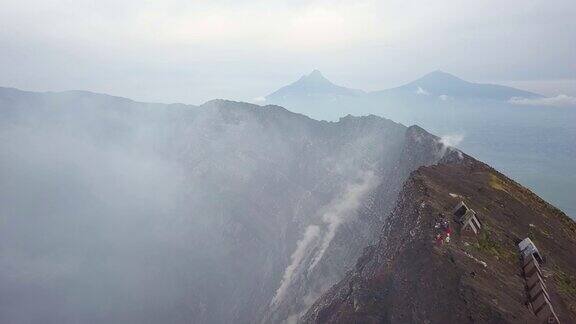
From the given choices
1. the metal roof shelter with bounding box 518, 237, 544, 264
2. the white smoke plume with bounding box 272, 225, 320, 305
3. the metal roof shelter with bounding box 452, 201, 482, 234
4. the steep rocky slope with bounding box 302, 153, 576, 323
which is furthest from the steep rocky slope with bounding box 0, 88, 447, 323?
the metal roof shelter with bounding box 518, 237, 544, 264

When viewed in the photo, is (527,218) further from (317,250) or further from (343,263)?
(317,250)

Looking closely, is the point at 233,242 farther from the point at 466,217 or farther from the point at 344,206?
the point at 466,217

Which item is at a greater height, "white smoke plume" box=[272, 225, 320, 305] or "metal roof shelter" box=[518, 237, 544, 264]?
"metal roof shelter" box=[518, 237, 544, 264]

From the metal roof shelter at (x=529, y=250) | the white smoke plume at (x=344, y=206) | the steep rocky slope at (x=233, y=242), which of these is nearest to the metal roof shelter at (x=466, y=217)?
the metal roof shelter at (x=529, y=250)

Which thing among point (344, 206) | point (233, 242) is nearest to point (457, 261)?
point (344, 206)

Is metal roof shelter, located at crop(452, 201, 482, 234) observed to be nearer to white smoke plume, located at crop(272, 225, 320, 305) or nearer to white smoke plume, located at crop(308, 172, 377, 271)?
white smoke plume, located at crop(308, 172, 377, 271)

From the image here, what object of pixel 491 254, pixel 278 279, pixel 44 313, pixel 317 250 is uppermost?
pixel 491 254

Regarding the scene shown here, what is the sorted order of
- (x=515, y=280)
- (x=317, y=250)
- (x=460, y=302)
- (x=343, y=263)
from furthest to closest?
1. (x=317, y=250)
2. (x=343, y=263)
3. (x=515, y=280)
4. (x=460, y=302)

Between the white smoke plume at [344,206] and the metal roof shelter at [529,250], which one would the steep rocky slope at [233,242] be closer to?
the white smoke plume at [344,206]

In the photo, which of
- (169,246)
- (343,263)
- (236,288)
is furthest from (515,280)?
(169,246)
